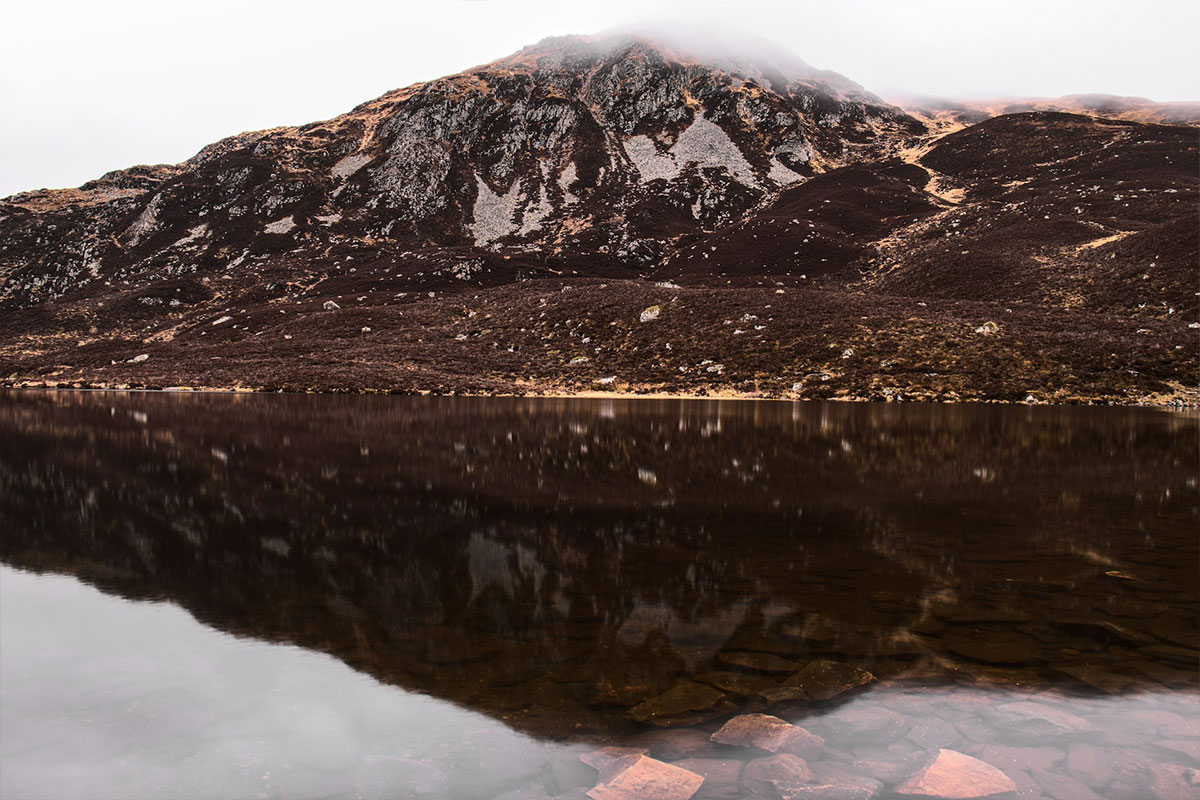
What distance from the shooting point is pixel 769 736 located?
608 cm

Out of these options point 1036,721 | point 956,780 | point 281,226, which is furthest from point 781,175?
point 956,780

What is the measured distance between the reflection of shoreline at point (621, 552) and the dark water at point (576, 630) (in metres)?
0.07

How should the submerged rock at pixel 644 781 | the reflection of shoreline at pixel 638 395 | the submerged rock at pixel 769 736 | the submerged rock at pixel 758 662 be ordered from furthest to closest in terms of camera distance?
the reflection of shoreline at pixel 638 395 → the submerged rock at pixel 758 662 → the submerged rock at pixel 769 736 → the submerged rock at pixel 644 781

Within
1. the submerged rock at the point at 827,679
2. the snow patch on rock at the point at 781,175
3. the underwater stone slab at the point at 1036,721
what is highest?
the snow patch on rock at the point at 781,175

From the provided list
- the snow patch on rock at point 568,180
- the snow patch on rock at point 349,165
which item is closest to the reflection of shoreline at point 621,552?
the snow patch on rock at point 568,180

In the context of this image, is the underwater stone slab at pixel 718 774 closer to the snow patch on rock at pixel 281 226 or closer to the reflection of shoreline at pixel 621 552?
the reflection of shoreline at pixel 621 552

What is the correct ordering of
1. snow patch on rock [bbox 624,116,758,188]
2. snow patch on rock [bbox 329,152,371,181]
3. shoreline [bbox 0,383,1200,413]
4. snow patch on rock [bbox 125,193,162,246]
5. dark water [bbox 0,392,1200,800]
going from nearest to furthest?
dark water [bbox 0,392,1200,800], shoreline [bbox 0,383,1200,413], snow patch on rock [bbox 125,193,162,246], snow patch on rock [bbox 624,116,758,188], snow patch on rock [bbox 329,152,371,181]

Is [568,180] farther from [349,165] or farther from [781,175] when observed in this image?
[349,165]

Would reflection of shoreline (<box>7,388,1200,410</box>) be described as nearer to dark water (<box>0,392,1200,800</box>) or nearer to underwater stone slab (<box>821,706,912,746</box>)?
dark water (<box>0,392,1200,800</box>)

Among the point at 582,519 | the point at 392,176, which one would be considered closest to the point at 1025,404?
the point at 582,519

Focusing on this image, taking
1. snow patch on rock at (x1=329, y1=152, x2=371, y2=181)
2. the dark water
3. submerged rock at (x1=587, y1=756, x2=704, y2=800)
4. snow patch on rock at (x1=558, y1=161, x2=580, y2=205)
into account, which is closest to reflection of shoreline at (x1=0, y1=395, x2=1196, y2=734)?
the dark water

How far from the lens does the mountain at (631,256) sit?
6319 cm

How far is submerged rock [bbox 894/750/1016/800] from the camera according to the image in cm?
534

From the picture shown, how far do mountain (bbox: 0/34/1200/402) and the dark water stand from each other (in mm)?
43029
